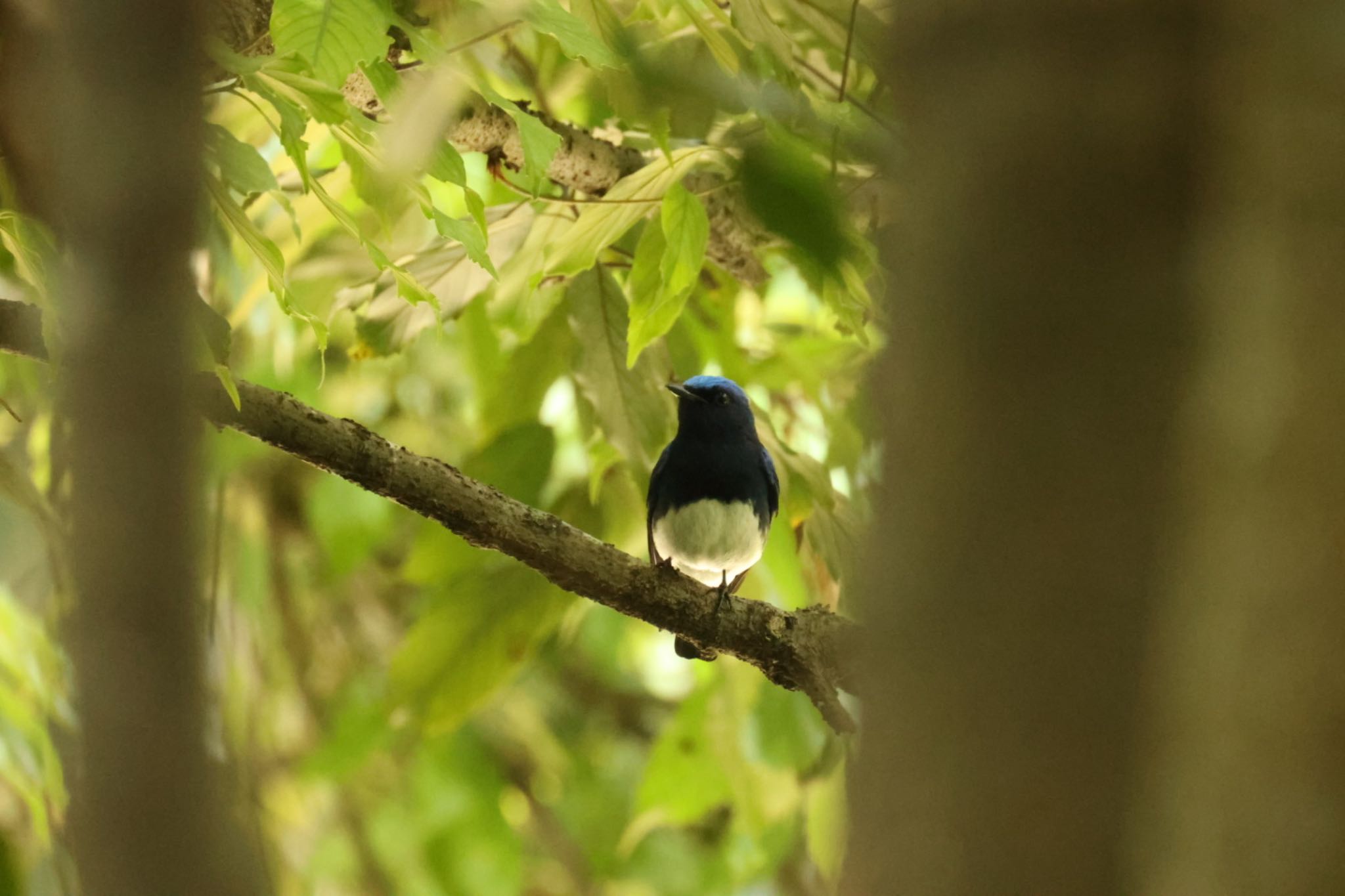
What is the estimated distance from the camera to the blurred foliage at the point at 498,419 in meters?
1.33

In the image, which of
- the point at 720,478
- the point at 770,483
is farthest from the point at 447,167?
the point at 770,483

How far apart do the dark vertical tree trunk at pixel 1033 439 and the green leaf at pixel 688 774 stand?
2.50 m

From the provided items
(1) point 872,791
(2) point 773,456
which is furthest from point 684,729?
(1) point 872,791

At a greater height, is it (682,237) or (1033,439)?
(1033,439)

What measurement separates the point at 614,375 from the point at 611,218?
1.54 ft

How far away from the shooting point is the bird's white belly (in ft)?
10.9

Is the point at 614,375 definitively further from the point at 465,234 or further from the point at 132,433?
the point at 132,433

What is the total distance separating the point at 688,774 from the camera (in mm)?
2920

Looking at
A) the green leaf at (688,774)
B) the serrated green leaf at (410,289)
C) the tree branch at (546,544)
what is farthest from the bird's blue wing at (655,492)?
the serrated green leaf at (410,289)

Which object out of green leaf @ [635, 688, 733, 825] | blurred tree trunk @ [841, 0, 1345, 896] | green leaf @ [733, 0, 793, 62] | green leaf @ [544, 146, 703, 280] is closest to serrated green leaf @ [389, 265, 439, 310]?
green leaf @ [544, 146, 703, 280]

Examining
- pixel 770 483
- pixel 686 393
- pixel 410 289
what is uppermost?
pixel 410 289

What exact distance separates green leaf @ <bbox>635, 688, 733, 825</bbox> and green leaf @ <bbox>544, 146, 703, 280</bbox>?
1.34m

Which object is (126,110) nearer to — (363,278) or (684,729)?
(363,278)

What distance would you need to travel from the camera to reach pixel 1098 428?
414mm
